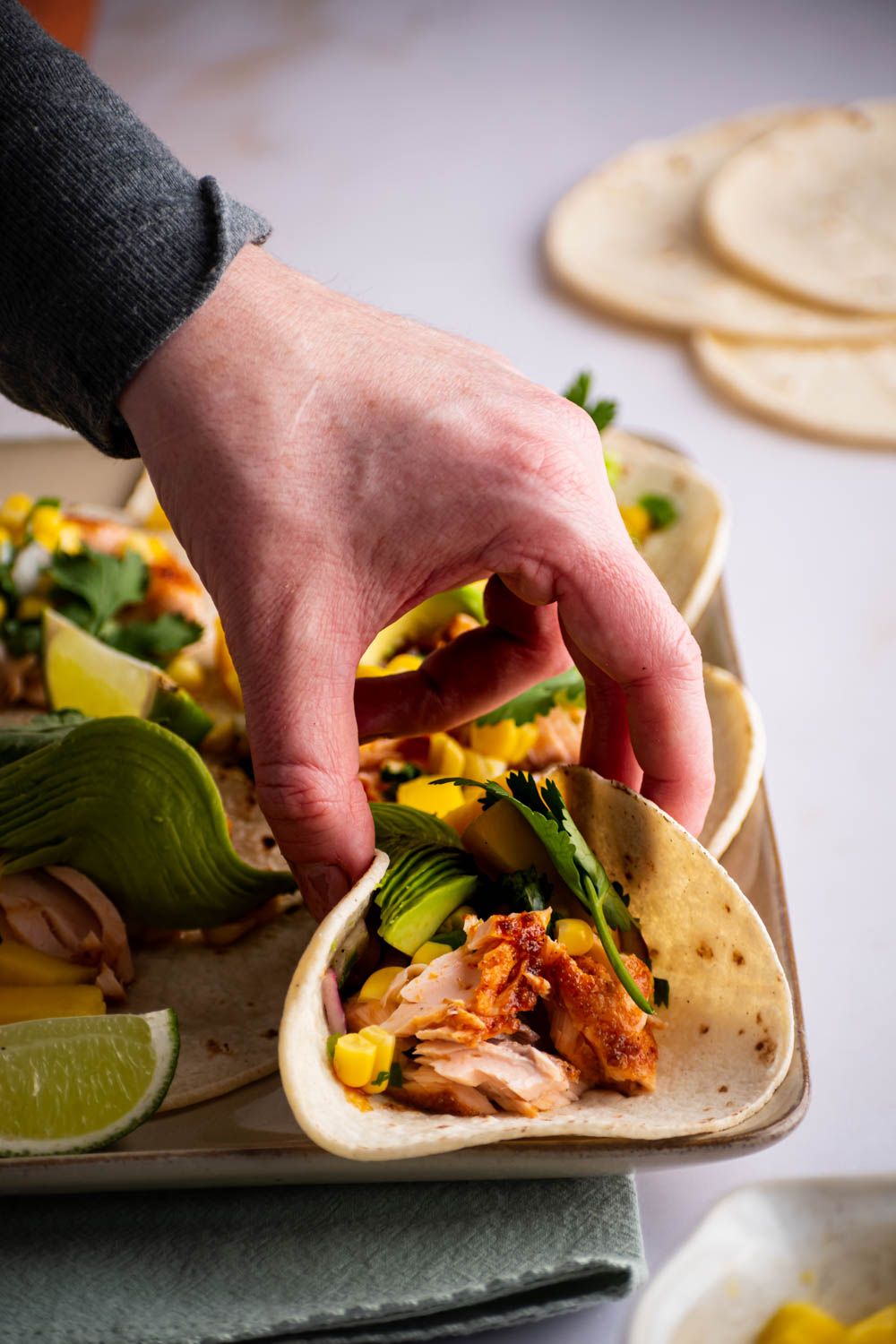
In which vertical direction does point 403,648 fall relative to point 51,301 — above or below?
below

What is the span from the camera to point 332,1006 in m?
1.97

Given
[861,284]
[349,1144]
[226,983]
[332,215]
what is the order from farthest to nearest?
[332,215]
[861,284]
[226,983]
[349,1144]

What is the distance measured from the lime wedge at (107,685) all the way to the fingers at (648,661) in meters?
A: 1.03

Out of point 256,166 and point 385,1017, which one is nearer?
point 385,1017

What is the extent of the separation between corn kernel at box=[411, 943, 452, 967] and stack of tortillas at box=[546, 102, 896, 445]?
9.10 feet

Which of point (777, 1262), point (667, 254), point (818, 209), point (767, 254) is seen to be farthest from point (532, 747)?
point (818, 209)

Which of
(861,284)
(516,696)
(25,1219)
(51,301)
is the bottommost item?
(25,1219)

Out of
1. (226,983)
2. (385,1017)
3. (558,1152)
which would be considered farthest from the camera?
(226,983)

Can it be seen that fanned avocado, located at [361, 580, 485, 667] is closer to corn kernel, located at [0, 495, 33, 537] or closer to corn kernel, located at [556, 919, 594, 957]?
corn kernel, located at [0, 495, 33, 537]

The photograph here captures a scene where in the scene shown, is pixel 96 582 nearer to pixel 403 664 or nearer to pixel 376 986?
pixel 403 664

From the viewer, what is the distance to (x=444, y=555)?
2045 millimetres

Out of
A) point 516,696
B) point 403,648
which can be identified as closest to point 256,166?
point 403,648

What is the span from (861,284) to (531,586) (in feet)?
10.4

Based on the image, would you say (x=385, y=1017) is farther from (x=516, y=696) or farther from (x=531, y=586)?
(x=516, y=696)
